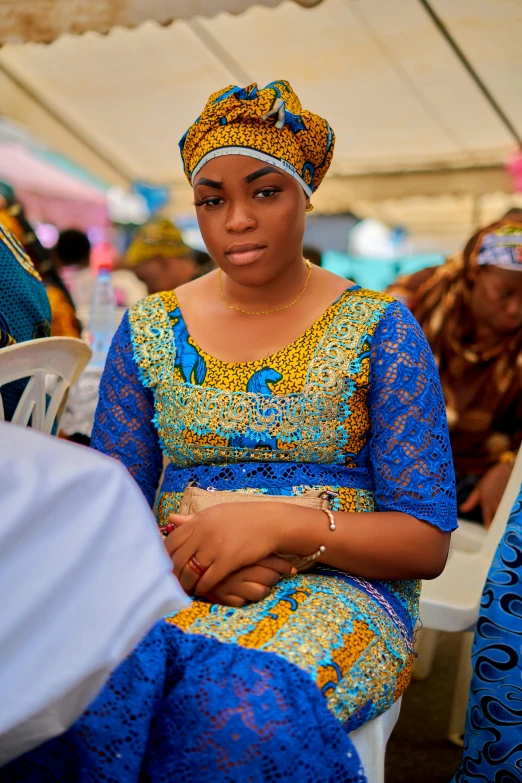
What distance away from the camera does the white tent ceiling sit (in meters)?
5.90

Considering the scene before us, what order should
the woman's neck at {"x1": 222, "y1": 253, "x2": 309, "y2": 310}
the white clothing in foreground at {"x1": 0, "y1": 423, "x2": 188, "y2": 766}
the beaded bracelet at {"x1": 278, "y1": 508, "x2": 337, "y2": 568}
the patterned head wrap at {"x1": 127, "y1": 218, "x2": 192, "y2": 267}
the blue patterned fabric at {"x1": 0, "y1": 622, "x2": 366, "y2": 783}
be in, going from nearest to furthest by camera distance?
1. the white clothing in foreground at {"x1": 0, "y1": 423, "x2": 188, "y2": 766}
2. the blue patterned fabric at {"x1": 0, "y1": 622, "x2": 366, "y2": 783}
3. the beaded bracelet at {"x1": 278, "y1": 508, "x2": 337, "y2": 568}
4. the woman's neck at {"x1": 222, "y1": 253, "x2": 309, "y2": 310}
5. the patterned head wrap at {"x1": 127, "y1": 218, "x2": 192, "y2": 267}

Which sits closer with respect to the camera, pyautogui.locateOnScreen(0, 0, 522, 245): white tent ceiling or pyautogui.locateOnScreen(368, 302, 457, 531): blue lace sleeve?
pyautogui.locateOnScreen(368, 302, 457, 531): blue lace sleeve

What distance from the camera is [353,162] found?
8258mm

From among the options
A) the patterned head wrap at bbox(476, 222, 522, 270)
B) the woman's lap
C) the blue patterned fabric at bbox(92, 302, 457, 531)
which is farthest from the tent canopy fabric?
the woman's lap

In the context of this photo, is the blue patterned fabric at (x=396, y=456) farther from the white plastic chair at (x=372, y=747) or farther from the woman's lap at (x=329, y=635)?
the white plastic chair at (x=372, y=747)

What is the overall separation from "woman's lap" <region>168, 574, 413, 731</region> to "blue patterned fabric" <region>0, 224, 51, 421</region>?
0.67 metres

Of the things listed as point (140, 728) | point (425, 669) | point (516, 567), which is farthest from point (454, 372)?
point (140, 728)

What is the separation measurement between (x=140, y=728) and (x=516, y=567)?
1.00 m

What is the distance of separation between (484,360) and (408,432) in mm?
1867

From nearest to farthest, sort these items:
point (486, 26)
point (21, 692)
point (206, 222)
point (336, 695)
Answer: point (21, 692) → point (336, 695) → point (206, 222) → point (486, 26)

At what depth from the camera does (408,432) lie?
1.47 metres

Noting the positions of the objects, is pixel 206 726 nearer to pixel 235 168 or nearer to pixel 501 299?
pixel 235 168

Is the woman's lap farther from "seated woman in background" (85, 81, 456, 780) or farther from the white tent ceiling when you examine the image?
the white tent ceiling

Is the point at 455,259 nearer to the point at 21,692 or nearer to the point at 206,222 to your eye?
the point at 206,222
